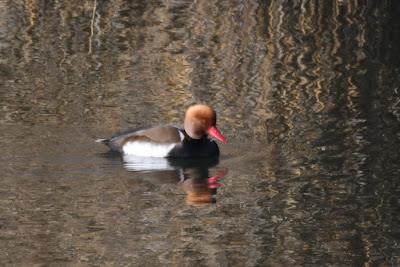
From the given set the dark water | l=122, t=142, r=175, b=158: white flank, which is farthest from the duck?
the dark water

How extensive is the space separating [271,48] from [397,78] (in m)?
2.38

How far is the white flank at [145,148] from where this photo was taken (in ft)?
32.9

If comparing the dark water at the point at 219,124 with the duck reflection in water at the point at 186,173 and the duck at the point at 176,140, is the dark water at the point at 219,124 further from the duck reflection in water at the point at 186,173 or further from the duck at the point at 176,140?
the duck at the point at 176,140

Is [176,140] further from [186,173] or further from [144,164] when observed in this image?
[186,173]

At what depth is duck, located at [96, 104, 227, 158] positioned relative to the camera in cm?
1000

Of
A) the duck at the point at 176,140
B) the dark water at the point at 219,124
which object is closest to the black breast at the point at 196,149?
the duck at the point at 176,140

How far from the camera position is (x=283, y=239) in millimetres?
7352

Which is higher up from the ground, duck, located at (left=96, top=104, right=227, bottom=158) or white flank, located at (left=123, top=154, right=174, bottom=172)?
duck, located at (left=96, top=104, right=227, bottom=158)

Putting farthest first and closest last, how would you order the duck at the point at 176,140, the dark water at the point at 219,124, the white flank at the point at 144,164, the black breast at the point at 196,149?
the duck at the point at 176,140
the black breast at the point at 196,149
the white flank at the point at 144,164
the dark water at the point at 219,124

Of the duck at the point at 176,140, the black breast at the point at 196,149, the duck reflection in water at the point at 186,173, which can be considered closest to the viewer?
the duck reflection in water at the point at 186,173

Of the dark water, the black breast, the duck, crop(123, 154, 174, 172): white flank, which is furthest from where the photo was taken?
the duck

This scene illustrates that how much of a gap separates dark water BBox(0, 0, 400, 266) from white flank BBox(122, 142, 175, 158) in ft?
0.64

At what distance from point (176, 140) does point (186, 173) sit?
0.66 m

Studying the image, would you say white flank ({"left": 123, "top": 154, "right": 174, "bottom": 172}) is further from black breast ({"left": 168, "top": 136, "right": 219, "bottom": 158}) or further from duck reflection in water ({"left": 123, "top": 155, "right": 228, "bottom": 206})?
black breast ({"left": 168, "top": 136, "right": 219, "bottom": 158})
